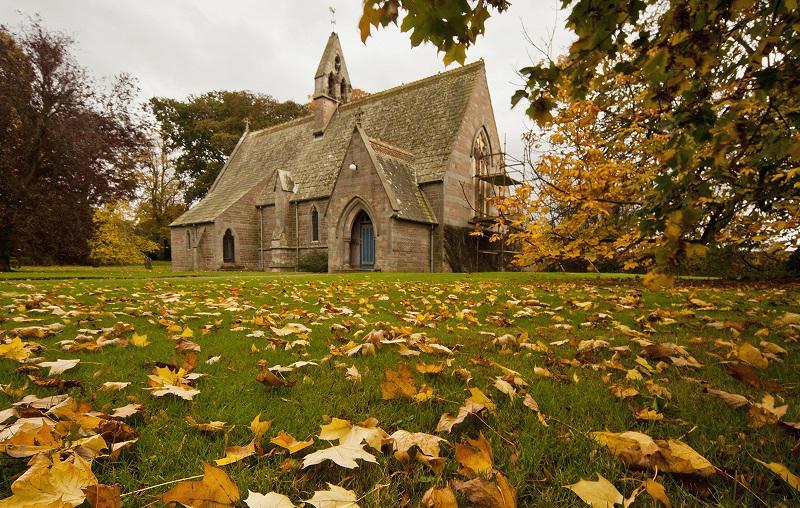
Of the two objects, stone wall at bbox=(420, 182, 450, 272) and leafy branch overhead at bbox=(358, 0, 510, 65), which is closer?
leafy branch overhead at bbox=(358, 0, 510, 65)

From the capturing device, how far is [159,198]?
39.8 m

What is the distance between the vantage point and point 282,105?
134 feet

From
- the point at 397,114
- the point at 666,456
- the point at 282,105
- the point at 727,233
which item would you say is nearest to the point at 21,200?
the point at 397,114

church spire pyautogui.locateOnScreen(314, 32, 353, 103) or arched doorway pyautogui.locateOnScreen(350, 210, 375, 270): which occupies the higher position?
church spire pyautogui.locateOnScreen(314, 32, 353, 103)

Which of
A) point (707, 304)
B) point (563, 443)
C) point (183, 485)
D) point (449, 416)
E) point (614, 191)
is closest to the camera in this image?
point (183, 485)

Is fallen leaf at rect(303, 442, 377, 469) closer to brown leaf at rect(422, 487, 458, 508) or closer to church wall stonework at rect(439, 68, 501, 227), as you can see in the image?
brown leaf at rect(422, 487, 458, 508)

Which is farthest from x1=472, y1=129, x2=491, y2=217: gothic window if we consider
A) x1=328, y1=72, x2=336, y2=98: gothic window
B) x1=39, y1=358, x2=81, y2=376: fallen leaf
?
x1=39, y1=358, x2=81, y2=376: fallen leaf

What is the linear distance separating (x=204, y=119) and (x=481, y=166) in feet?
107

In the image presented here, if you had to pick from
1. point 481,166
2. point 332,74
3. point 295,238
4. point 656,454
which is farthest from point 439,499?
point 332,74

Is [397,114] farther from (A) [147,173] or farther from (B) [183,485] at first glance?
(A) [147,173]

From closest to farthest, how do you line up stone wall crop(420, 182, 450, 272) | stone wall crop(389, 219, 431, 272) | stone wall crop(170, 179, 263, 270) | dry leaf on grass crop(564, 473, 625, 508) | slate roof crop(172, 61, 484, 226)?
dry leaf on grass crop(564, 473, 625, 508) → stone wall crop(389, 219, 431, 272) → stone wall crop(420, 182, 450, 272) → slate roof crop(172, 61, 484, 226) → stone wall crop(170, 179, 263, 270)

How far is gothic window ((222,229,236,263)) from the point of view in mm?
23766

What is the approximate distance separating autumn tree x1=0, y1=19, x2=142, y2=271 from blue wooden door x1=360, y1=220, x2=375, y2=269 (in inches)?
420

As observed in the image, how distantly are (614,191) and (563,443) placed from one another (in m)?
6.92
